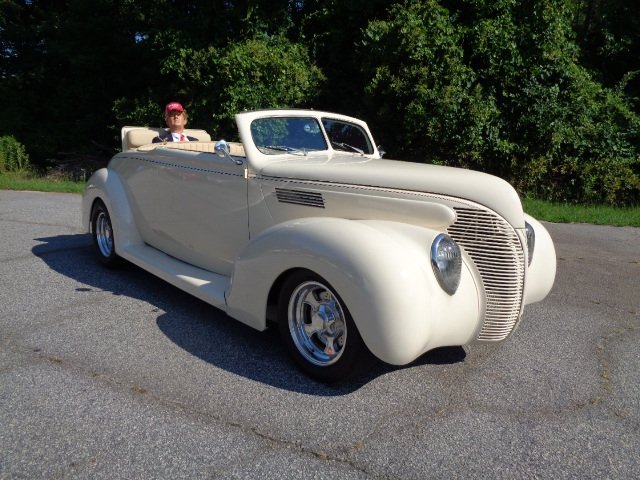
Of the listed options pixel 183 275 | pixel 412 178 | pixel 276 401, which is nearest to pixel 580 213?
pixel 412 178

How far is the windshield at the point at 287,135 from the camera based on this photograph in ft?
12.9

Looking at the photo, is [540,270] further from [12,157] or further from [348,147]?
[12,157]

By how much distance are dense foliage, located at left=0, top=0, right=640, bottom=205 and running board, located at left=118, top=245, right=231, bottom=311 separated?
25.4ft

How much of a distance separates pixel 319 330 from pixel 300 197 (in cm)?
92

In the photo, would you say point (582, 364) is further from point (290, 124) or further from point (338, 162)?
point (290, 124)

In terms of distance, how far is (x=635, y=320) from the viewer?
417cm

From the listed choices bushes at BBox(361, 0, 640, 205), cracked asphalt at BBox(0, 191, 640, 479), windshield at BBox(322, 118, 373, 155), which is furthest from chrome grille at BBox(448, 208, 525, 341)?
bushes at BBox(361, 0, 640, 205)

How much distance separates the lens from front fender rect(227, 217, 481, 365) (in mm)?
2611

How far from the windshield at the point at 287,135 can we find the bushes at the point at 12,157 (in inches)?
589

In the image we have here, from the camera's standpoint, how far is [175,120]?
5.71 metres

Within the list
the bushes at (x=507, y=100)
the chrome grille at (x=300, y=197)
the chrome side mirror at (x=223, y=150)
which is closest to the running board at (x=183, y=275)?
the chrome grille at (x=300, y=197)

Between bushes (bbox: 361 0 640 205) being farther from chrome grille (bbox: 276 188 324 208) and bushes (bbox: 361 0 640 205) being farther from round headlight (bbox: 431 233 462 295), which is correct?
round headlight (bbox: 431 233 462 295)

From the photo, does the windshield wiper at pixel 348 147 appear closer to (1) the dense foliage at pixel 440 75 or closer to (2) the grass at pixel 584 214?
(2) the grass at pixel 584 214

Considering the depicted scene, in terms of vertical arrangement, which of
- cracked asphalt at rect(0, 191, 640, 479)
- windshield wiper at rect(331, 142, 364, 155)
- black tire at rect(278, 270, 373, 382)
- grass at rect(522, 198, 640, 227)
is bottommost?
grass at rect(522, 198, 640, 227)
